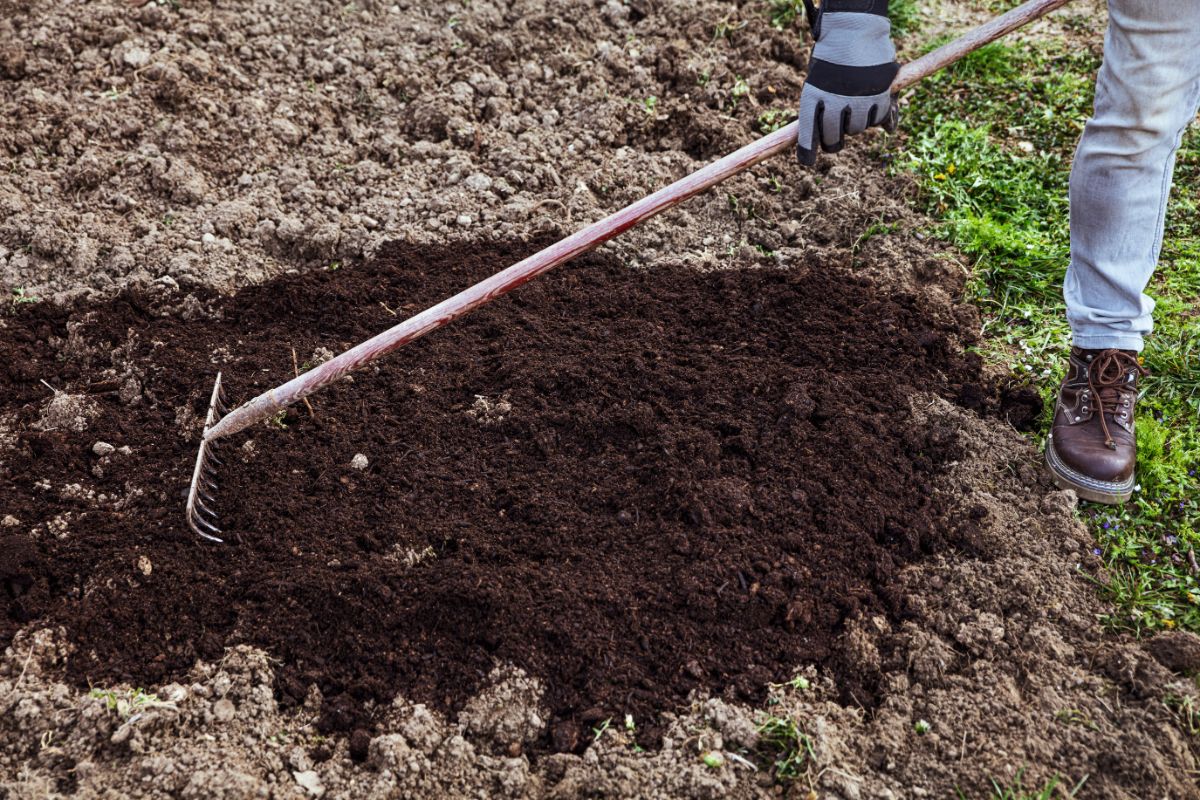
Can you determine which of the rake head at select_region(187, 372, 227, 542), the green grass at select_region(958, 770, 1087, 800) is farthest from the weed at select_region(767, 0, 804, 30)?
the green grass at select_region(958, 770, 1087, 800)

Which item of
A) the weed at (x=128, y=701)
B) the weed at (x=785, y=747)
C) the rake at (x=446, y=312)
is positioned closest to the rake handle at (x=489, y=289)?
the rake at (x=446, y=312)

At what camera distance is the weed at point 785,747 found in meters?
2.36

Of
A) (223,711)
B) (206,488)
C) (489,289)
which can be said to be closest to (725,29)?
(489,289)

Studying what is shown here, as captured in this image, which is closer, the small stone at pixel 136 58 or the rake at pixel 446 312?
the rake at pixel 446 312

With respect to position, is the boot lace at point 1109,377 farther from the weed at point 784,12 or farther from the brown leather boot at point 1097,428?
the weed at point 784,12

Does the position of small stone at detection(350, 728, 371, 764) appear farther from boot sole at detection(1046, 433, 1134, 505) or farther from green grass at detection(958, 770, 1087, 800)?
boot sole at detection(1046, 433, 1134, 505)

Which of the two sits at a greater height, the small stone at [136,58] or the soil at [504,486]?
the small stone at [136,58]

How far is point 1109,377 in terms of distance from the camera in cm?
305

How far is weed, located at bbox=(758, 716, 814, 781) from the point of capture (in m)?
2.36

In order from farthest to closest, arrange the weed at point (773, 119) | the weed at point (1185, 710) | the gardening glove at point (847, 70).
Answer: the weed at point (773, 119) < the gardening glove at point (847, 70) < the weed at point (1185, 710)

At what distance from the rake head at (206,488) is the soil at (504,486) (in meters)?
0.05

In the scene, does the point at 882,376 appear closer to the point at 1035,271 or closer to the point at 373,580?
the point at 1035,271

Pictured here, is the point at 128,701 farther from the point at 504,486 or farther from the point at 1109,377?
the point at 1109,377

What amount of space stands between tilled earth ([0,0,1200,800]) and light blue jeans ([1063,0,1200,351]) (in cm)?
44
